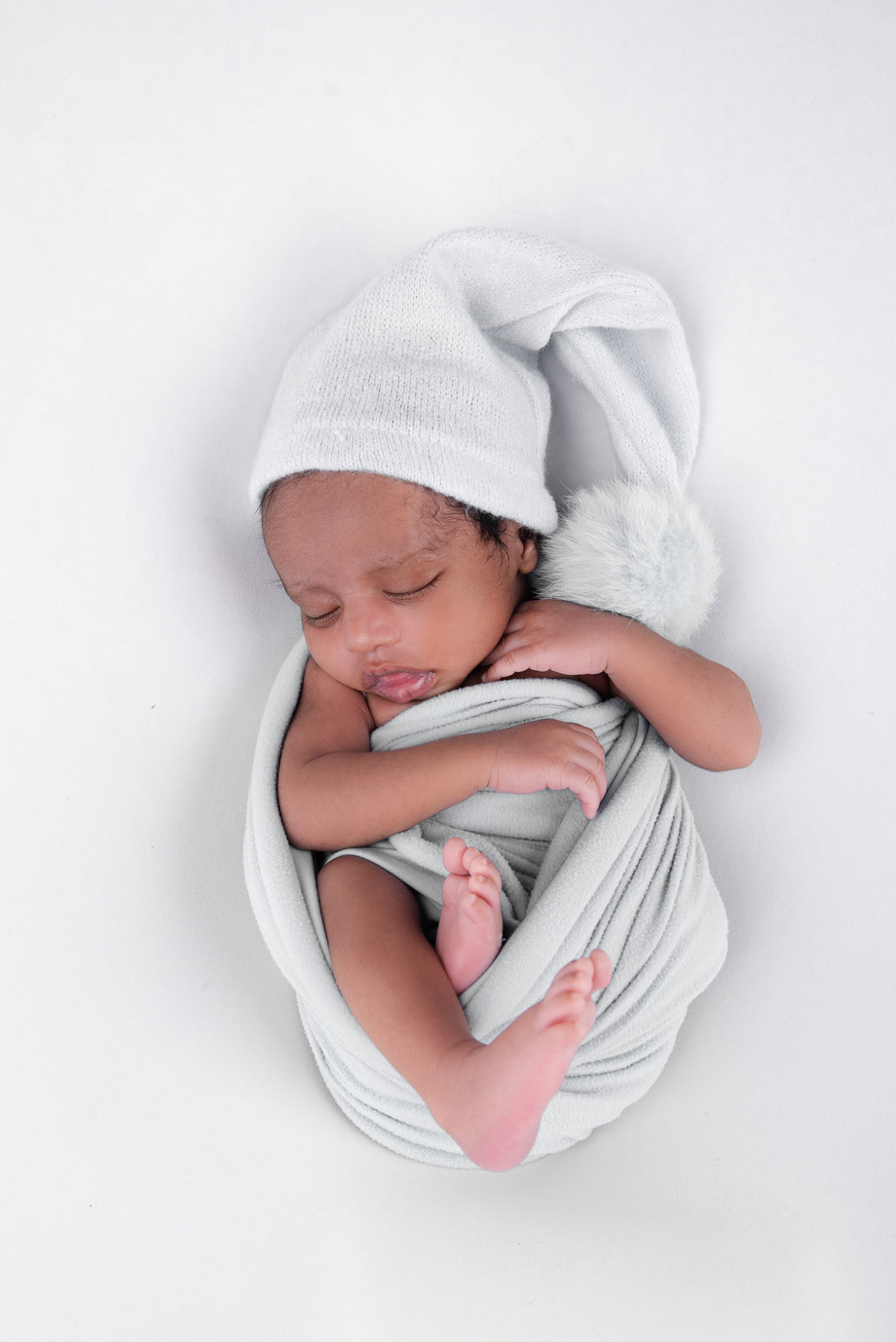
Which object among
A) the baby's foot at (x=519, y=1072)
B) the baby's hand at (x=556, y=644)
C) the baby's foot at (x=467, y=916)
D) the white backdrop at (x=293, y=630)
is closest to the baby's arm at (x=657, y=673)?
the baby's hand at (x=556, y=644)

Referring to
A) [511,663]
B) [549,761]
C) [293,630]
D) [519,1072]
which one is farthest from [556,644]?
[519,1072]

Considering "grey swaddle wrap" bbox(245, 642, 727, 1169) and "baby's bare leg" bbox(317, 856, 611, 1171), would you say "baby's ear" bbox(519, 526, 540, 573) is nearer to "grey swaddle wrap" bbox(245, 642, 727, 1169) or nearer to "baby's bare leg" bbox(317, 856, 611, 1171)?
"grey swaddle wrap" bbox(245, 642, 727, 1169)

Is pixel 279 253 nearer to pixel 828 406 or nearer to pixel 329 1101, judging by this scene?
pixel 828 406

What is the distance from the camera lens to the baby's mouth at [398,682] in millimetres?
1283

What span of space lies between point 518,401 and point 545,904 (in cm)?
62

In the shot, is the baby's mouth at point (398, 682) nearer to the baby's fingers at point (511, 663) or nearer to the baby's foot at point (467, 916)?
the baby's fingers at point (511, 663)

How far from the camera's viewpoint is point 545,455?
1521mm

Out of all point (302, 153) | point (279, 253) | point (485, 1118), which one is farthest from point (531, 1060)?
point (302, 153)

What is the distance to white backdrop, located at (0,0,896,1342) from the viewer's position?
1.14 m

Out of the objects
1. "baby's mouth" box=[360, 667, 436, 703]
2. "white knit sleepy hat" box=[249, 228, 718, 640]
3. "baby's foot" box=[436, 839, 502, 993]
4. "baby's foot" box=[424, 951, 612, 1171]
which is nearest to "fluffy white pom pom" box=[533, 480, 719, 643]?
"white knit sleepy hat" box=[249, 228, 718, 640]

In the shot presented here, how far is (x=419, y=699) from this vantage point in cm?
135

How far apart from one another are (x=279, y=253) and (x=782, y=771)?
37.2 inches

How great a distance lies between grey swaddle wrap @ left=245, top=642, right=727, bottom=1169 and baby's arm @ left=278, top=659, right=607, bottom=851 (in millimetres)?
27

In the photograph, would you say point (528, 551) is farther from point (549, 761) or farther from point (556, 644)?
point (549, 761)
